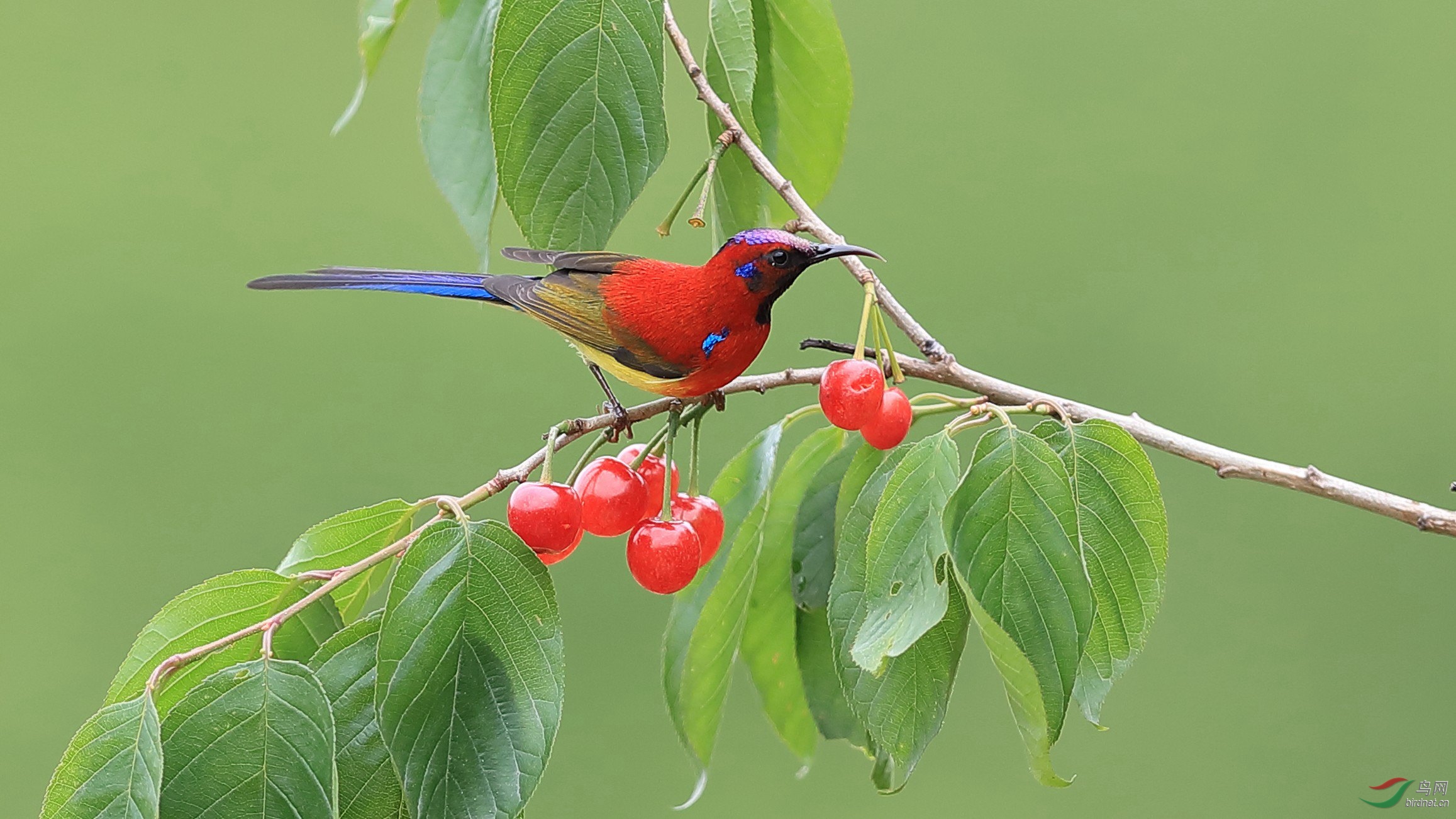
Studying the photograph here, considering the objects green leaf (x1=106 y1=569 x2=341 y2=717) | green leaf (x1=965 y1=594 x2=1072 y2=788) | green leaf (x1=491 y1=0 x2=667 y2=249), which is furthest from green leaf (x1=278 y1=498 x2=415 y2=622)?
green leaf (x1=965 y1=594 x2=1072 y2=788)

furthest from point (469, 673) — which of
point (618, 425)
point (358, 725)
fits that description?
point (618, 425)

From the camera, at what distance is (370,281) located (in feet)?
2.38

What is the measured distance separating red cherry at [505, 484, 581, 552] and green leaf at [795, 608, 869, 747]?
7.9 inches

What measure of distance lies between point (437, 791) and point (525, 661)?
0.19 ft

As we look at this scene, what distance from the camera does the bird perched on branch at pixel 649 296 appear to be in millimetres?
680

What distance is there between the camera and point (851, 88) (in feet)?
2.37

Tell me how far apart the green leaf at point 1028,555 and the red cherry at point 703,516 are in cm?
13

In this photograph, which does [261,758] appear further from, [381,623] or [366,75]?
[366,75]

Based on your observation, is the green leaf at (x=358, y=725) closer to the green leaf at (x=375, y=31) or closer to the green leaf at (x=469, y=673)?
the green leaf at (x=469, y=673)

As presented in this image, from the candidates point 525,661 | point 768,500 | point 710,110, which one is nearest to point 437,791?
point 525,661

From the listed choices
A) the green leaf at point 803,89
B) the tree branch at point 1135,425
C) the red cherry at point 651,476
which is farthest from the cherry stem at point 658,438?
the green leaf at point 803,89

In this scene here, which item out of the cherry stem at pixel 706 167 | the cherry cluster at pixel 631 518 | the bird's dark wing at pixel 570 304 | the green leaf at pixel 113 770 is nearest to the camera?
the green leaf at pixel 113 770

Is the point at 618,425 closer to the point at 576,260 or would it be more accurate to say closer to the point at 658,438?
the point at 658,438

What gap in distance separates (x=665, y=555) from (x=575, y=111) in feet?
0.73
